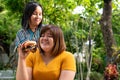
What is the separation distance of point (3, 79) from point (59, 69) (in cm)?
1275

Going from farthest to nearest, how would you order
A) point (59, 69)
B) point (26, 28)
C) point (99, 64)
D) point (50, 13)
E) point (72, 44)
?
point (99, 64) < point (72, 44) < point (50, 13) < point (26, 28) < point (59, 69)

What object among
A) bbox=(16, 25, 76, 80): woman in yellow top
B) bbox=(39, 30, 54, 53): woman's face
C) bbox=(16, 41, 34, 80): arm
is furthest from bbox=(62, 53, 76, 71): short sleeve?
bbox=(16, 41, 34, 80): arm

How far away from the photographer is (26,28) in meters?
2.87

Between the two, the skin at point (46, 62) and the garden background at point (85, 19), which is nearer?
the skin at point (46, 62)

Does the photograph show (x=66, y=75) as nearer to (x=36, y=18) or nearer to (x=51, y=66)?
(x=51, y=66)

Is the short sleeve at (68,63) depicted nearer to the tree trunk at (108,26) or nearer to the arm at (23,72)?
the arm at (23,72)

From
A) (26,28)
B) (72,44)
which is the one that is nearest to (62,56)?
(26,28)

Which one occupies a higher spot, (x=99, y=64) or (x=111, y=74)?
(x=111, y=74)

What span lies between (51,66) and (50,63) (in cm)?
2

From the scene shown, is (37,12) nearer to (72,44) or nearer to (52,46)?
(52,46)

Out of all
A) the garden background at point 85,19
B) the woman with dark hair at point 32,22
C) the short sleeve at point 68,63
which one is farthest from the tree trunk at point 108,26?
the short sleeve at point 68,63

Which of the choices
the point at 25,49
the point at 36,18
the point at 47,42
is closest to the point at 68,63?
the point at 47,42

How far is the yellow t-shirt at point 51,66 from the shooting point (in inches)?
83.5

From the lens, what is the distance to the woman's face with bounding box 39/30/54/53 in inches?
84.7
